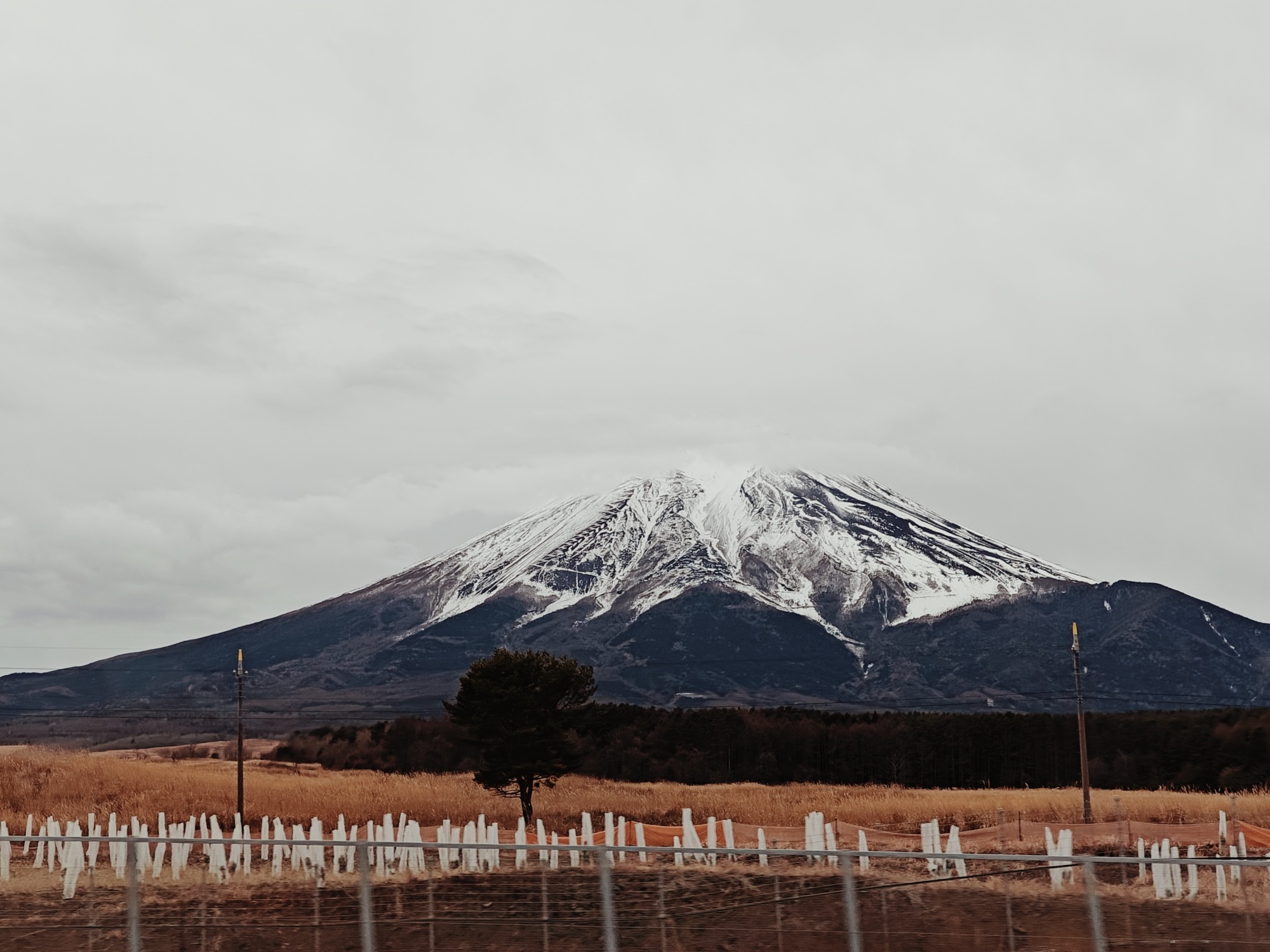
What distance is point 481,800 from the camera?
206ft

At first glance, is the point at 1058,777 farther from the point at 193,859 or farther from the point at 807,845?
the point at 193,859

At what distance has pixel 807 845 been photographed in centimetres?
3291

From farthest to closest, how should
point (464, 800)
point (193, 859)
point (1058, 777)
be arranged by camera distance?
point (1058, 777)
point (464, 800)
point (193, 859)

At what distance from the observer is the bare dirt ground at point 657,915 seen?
1339 cm

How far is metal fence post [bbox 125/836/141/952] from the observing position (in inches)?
550

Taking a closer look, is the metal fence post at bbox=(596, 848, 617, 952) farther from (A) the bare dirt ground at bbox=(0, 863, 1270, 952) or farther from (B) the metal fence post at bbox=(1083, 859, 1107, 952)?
(B) the metal fence post at bbox=(1083, 859, 1107, 952)

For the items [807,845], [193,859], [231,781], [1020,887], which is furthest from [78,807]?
[1020,887]

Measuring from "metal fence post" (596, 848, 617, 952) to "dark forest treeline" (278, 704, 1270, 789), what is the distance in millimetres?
81004

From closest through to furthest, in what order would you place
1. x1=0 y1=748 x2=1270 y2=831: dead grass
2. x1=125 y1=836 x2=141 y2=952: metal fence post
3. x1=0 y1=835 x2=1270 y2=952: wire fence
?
x1=0 y1=835 x2=1270 y2=952: wire fence, x1=125 y1=836 x2=141 y2=952: metal fence post, x1=0 y1=748 x2=1270 y2=831: dead grass

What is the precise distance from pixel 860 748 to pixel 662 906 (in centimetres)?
10706

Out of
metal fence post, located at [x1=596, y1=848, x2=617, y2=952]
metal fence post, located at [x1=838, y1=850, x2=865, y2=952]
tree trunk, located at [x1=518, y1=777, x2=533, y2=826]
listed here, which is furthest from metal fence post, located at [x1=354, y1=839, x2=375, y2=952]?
tree trunk, located at [x1=518, y1=777, x2=533, y2=826]

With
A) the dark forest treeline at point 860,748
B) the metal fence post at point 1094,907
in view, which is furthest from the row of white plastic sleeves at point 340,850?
the dark forest treeline at point 860,748

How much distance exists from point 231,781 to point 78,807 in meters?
13.4

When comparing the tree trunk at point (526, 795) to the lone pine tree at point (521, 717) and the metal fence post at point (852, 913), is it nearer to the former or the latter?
the lone pine tree at point (521, 717)
